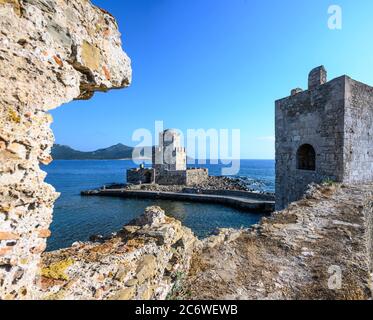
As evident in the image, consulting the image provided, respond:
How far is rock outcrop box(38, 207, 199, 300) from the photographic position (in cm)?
200

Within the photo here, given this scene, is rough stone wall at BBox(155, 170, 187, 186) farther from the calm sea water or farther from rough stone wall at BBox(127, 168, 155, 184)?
the calm sea water

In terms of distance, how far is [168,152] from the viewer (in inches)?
1732

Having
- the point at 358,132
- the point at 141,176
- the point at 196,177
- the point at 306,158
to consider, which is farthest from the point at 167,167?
the point at 358,132

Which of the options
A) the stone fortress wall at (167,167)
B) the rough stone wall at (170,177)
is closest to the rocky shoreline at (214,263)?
the rough stone wall at (170,177)

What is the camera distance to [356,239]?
3922 mm

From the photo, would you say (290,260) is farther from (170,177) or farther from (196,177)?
(196,177)

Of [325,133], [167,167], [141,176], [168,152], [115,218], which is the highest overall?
[168,152]

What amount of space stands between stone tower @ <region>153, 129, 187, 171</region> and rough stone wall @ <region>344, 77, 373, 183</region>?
3613 centimetres

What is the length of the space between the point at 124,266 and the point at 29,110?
1738 millimetres

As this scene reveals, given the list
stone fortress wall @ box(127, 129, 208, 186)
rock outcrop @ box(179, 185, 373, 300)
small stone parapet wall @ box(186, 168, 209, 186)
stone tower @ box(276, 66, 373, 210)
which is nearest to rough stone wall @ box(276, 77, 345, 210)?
stone tower @ box(276, 66, 373, 210)

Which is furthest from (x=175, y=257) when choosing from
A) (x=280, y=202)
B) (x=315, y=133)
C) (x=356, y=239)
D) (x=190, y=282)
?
(x=280, y=202)
